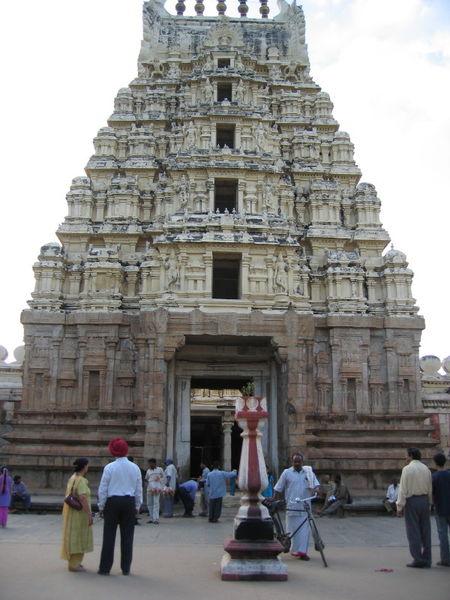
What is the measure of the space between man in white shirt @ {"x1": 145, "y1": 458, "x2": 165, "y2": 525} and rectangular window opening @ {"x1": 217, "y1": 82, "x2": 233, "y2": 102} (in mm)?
18804

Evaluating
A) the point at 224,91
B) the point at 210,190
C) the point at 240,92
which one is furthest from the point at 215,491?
the point at 224,91

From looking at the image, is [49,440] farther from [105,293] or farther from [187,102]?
[187,102]

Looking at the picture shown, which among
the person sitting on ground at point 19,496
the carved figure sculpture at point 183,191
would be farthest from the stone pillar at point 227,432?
the person sitting on ground at point 19,496

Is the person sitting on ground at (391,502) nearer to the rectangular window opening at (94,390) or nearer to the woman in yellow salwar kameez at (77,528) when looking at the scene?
the rectangular window opening at (94,390)

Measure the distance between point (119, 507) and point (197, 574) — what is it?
164 centimetres

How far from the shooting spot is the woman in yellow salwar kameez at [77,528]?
29.5 feet

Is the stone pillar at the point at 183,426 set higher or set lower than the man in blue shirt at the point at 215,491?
higher

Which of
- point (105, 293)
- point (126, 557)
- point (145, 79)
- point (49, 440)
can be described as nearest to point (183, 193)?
point (105, 293)

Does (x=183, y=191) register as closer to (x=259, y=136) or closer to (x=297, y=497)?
(x=259, y=136)

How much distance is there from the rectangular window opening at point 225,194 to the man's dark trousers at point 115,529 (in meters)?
18.5

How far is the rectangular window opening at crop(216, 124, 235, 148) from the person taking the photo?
89.9ft

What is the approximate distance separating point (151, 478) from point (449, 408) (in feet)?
42.9

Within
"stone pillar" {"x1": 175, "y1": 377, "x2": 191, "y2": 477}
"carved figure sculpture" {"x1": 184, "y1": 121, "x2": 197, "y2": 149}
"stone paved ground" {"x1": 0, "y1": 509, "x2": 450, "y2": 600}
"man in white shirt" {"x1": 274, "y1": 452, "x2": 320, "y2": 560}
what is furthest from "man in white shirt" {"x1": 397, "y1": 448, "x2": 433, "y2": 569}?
"carved figure sculpture" {"x1": 184, "y1": 121, "x2": 197, "y2": 149}

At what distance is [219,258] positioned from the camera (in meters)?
23.8
